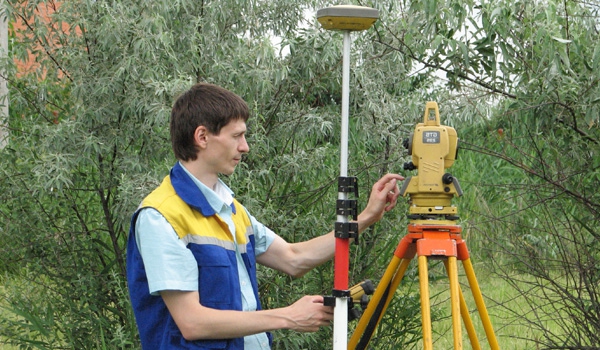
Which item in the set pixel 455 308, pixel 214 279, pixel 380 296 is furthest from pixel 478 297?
pixel 214 279

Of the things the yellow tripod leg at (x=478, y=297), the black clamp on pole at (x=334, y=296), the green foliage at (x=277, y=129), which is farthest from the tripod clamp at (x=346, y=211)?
the green foliage at (x=277, y=129)

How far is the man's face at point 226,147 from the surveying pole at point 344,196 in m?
0.33

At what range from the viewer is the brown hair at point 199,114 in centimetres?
253

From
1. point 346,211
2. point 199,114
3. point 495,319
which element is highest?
point 199,114

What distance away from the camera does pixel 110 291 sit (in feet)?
13.9

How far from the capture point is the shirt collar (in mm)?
2486

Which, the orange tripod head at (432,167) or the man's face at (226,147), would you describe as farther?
the orange tripod head at (432,167)

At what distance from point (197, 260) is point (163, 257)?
0.13 m

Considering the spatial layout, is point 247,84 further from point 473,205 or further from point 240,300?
point 473,205

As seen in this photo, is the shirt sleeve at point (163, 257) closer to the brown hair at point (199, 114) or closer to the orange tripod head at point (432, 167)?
the brown hair at point (199, 114)

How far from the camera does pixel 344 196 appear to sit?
2535 mm

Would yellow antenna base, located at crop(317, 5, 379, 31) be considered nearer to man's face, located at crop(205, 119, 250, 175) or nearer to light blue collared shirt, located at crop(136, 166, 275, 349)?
man's face, located at crop(205, 119, 250, 175)

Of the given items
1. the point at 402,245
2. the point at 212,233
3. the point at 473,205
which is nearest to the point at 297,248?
the point at 402,245

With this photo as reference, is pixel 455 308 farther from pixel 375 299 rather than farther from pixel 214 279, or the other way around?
pixel 214 279
